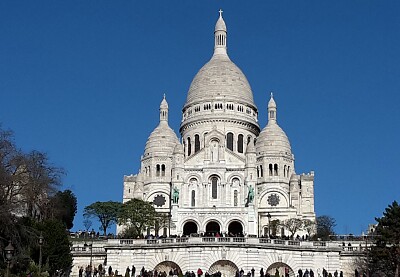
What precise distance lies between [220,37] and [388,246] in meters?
68.0

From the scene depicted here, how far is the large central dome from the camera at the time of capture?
109 m

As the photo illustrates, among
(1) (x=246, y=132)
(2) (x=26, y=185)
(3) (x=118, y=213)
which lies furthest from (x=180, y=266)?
(1) (x=246, y=132)

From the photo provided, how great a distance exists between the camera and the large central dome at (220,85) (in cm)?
10931

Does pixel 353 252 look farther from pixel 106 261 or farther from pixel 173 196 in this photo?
pixel 173 196

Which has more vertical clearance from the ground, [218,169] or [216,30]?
[216,30]

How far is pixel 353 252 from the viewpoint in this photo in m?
65.9

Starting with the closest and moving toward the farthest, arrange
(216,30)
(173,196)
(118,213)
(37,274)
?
(37,274) < (118,213) < (173,196) < (216,30)

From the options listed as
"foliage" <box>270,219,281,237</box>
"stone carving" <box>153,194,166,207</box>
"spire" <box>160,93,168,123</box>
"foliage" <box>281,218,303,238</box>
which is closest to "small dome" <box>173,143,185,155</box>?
"stone carving" <box>153,194,166,207</box>

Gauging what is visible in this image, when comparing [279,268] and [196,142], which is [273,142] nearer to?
[196,142]

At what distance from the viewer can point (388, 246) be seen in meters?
57.9

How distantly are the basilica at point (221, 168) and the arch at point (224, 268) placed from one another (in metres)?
26.0

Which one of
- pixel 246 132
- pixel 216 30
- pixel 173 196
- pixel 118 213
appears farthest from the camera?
pixel 216 30

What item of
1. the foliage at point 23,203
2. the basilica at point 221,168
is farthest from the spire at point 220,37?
the foliage at point 23,203

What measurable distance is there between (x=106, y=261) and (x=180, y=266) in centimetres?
674
